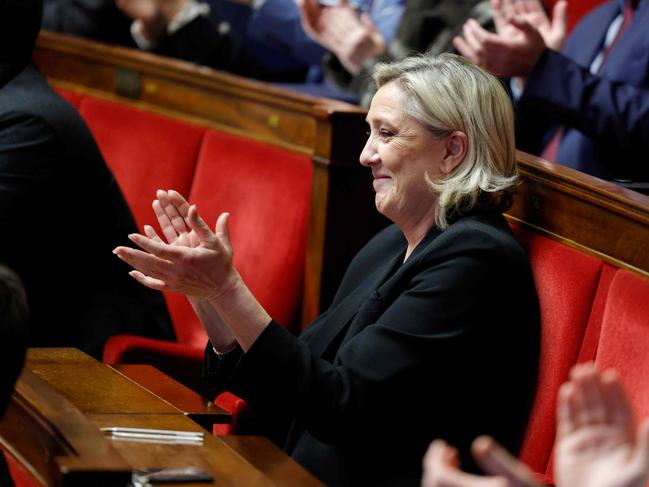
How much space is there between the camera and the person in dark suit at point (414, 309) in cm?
156

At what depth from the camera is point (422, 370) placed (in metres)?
1.56

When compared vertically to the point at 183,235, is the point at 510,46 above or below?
above

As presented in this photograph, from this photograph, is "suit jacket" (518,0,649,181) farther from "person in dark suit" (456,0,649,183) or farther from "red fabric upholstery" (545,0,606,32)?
"red fabric upholstery" (545,0,606,32)

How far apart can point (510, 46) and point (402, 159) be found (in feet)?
2.16

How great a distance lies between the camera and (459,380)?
1.58 metres

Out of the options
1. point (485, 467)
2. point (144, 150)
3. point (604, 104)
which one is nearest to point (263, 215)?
point (144, 150)

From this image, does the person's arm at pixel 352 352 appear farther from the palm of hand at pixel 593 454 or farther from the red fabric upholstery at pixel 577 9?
the red fabric upholstery at pixel 577 9

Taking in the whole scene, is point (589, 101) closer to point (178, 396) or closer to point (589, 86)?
point (589, 86)

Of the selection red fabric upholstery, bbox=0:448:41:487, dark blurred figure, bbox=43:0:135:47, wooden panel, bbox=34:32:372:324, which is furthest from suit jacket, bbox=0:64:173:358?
dark blurred figure, bbox=43:0:135:47

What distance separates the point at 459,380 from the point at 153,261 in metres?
0.40

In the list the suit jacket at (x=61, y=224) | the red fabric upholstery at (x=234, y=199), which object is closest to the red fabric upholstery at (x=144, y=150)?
the red fabric upholstery at (x=234, y=199)

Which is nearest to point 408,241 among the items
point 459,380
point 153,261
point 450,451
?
point 459,380

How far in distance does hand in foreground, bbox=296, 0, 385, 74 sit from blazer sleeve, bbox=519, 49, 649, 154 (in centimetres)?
70

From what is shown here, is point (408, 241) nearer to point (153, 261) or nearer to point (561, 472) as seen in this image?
point (153, 261)
